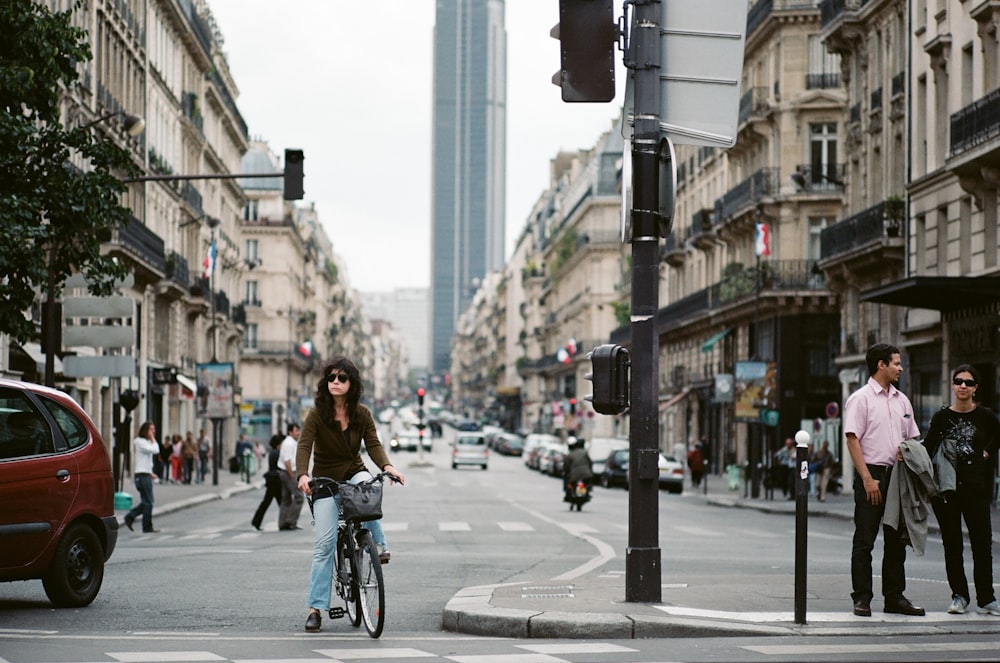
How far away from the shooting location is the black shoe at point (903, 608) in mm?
11320

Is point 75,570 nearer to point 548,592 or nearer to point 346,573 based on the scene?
point 346,573

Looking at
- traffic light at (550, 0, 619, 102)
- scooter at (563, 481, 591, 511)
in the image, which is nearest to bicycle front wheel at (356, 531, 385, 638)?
traffic light at (550, 0, 619, 102)

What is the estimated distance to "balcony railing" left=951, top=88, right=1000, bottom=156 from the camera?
33.5 meters

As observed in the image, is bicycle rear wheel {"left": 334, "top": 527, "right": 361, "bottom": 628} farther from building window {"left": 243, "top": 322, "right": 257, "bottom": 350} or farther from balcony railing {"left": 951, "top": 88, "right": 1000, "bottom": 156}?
building window {"left": 243, "top": 322, "right": 257, "bottom": 350}

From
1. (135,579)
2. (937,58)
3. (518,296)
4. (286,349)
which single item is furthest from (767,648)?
(518,296)

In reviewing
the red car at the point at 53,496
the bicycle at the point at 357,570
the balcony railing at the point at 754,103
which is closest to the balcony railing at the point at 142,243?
the balcony railing at the point at 754,103

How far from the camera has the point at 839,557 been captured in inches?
808

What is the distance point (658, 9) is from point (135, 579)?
7478mm

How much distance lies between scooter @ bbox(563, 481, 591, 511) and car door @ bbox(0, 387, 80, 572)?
906 inches

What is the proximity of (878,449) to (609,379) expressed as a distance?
1816mm

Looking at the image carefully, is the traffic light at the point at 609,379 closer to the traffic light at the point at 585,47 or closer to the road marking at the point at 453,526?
the traffic light at the point at 585,47

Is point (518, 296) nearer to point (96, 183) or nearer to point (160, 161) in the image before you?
point (160, 161)

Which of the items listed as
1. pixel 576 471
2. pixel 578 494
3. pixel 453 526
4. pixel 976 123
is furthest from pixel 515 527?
pixel 976 123

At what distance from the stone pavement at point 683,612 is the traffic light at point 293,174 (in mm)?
14889
